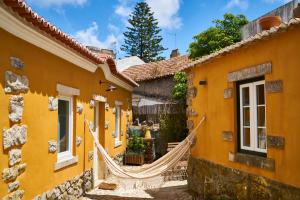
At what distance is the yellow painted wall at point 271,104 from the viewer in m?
4.13

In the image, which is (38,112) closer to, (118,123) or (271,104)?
(271,104)

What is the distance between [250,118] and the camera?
518cm

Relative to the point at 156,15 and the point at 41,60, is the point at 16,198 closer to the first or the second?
the point at 41,60

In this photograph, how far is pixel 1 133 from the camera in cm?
392

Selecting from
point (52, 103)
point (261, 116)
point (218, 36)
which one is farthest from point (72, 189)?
point (218, 36)

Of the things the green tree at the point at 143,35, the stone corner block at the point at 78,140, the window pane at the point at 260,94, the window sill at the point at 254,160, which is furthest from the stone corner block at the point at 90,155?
the green tree at the point at 143,35

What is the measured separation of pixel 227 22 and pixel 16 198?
11339 millimetres

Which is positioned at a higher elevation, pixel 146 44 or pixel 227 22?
pixel 146 44

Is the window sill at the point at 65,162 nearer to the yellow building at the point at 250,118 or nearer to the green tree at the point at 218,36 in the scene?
the yellow building at the point at 250,118

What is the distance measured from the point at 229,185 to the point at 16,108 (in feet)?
11.9

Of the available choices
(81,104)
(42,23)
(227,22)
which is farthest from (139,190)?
(227,22)

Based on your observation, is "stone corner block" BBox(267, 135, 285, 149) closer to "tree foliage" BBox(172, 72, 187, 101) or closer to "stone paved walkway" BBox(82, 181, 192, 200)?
"stone paved walkway" BBox(82, 181, 192, 200)

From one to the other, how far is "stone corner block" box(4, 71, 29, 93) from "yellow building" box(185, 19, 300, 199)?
316 cm

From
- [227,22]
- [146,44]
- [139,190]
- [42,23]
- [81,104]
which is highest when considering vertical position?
[146,44]
